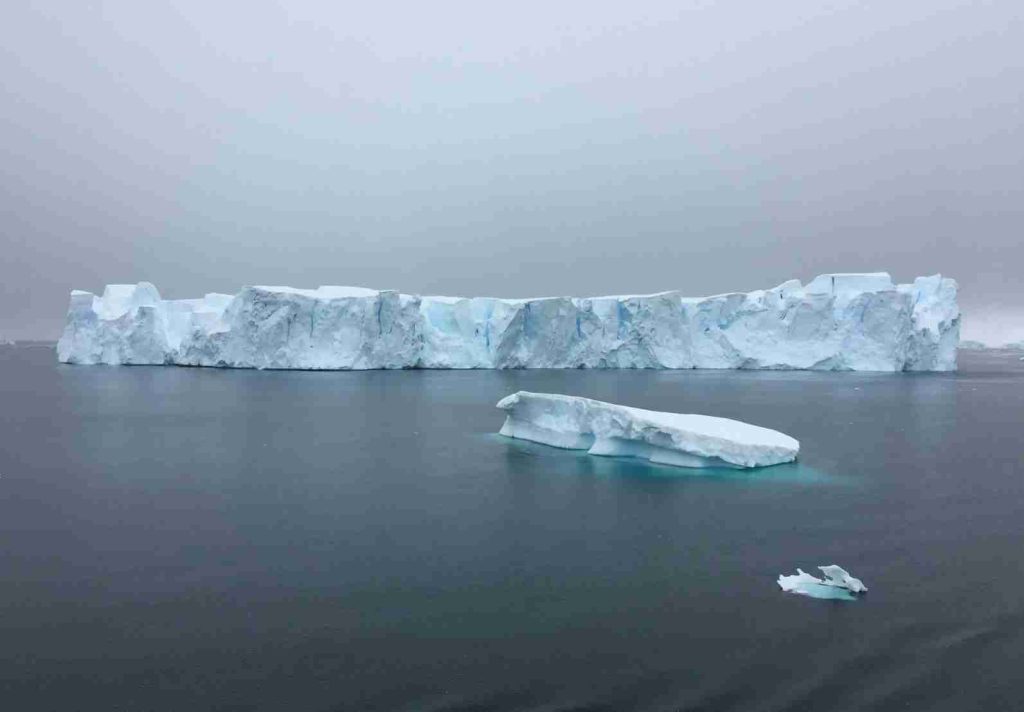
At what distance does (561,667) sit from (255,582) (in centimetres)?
254

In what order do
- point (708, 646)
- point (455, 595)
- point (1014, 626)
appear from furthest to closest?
1. point (455, 595)
2. point (1014, 626)
3. point (708, 646)

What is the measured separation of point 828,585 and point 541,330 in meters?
22.0

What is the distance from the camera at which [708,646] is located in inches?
159

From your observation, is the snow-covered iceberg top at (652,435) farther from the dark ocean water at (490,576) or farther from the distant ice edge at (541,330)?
the distant ice edge at (541,330)

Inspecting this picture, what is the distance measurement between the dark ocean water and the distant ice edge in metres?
13.5

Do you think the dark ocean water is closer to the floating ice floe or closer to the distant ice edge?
the floating ice floe

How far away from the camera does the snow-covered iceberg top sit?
904 centimetres

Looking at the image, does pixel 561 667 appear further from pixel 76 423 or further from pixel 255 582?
pixel 76 423

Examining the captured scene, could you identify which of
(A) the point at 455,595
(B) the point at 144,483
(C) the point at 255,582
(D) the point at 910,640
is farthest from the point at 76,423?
(D) the point at 910,640

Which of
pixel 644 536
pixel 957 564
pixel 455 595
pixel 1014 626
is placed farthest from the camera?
pixel 644 536

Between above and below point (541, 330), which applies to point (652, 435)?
below

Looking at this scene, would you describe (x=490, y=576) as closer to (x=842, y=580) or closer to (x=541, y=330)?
(x=842, y=580)

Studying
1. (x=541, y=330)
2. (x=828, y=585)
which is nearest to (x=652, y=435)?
(x=828, y=585)

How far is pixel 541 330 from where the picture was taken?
1051 inches
